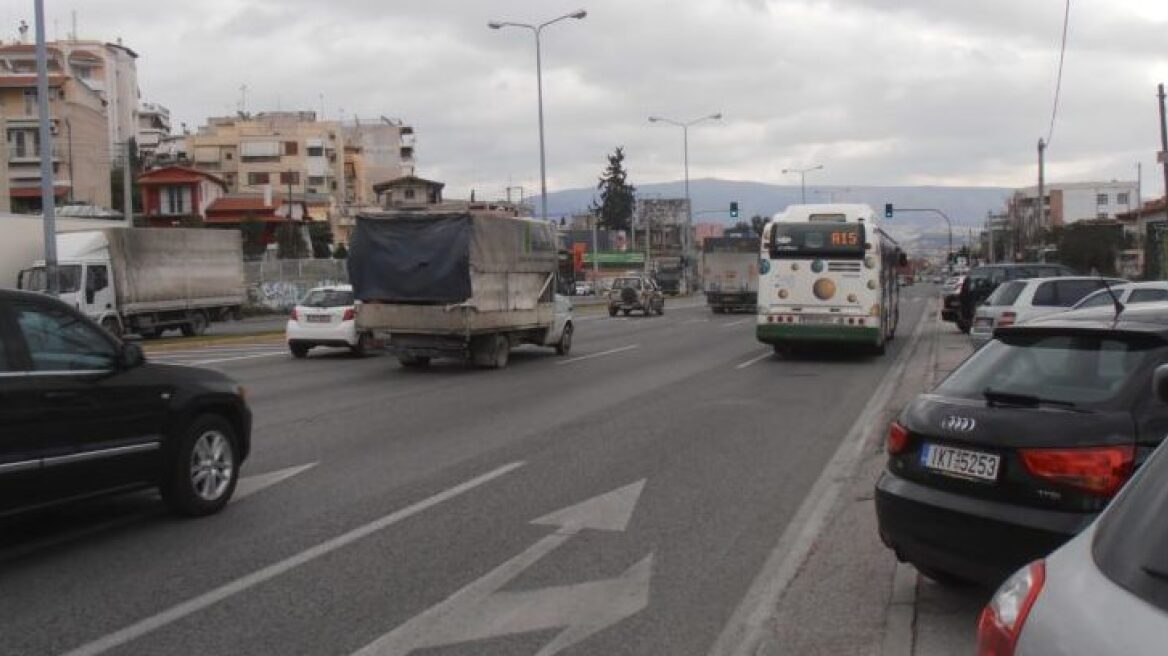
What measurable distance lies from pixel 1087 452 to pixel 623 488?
436cm

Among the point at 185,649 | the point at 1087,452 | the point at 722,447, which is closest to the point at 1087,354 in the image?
the point at 1087,452

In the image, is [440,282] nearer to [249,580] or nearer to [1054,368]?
[249,580]

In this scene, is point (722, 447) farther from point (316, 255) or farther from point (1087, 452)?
point (316, 255)

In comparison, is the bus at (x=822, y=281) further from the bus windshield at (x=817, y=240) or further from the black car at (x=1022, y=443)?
the black car at (x=1022, y=443)

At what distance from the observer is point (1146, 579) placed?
2.12 metres

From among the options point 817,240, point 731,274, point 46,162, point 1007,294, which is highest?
point 46,162

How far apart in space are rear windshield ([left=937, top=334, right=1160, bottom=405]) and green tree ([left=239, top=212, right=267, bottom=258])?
3001 inches

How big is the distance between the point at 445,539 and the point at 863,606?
2.68 metres

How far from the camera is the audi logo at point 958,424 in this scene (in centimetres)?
493

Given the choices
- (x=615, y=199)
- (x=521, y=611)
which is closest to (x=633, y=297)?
(x=521, y=611)

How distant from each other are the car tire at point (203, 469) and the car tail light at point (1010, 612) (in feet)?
19.7

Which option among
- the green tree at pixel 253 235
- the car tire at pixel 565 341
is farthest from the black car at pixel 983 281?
the green tree at pixel 253 235

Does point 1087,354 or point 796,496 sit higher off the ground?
point 1087,354

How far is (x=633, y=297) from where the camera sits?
44.6m
